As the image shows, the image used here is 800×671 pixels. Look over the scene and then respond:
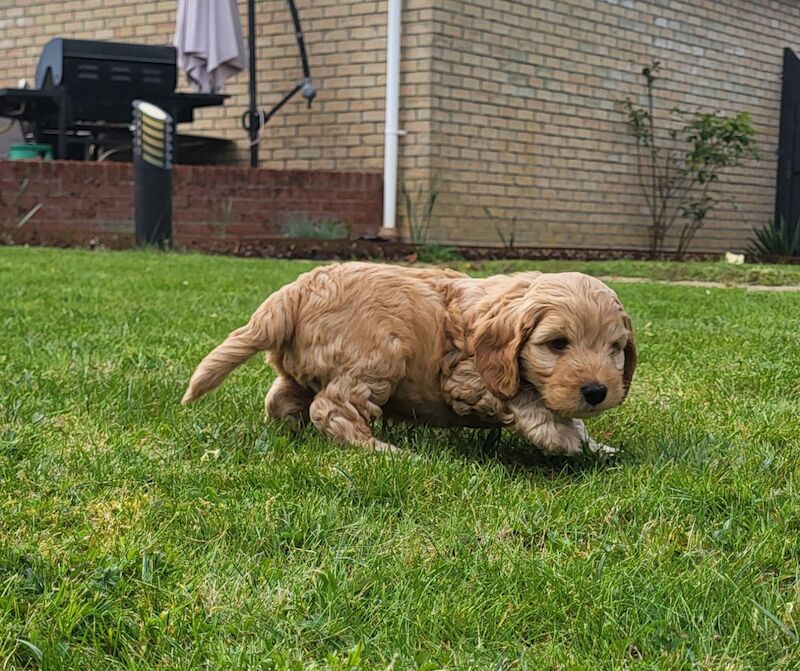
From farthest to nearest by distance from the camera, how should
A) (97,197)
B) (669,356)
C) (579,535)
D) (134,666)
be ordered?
(97,197) → (669,356) → (579,535) → (134,666)

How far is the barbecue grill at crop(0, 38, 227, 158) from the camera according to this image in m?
10.8

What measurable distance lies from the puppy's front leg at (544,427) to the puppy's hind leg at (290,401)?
77 cm

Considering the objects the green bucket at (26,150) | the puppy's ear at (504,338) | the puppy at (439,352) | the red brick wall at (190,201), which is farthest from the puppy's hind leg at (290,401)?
the green bucket at (26,150)

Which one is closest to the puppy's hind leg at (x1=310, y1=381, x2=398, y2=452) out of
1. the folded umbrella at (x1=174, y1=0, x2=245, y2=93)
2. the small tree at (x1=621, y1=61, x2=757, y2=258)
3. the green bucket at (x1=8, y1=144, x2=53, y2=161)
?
the folded umbrella at (x1=174, y1=0, x2=245, y2=93)

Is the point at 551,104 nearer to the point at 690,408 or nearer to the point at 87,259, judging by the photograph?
the point at 87,259

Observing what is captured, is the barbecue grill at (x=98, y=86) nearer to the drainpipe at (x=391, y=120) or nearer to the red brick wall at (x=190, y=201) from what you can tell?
the red brick wall at (x=190, y=201)

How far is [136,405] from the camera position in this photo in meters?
3.40

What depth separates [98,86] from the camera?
1105 cm

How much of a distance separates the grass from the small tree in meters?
10.6

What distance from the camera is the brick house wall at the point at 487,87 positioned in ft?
37.8

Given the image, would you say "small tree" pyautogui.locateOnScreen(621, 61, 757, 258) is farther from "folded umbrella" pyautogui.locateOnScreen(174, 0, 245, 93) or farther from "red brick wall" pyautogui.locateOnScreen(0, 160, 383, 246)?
"folded umbrella" pyautogui.locateOnScreen(174, 0, 245, 93)

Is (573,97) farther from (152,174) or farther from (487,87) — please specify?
(152,174)

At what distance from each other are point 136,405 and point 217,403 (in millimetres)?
300

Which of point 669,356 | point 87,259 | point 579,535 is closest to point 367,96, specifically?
point 87,259
